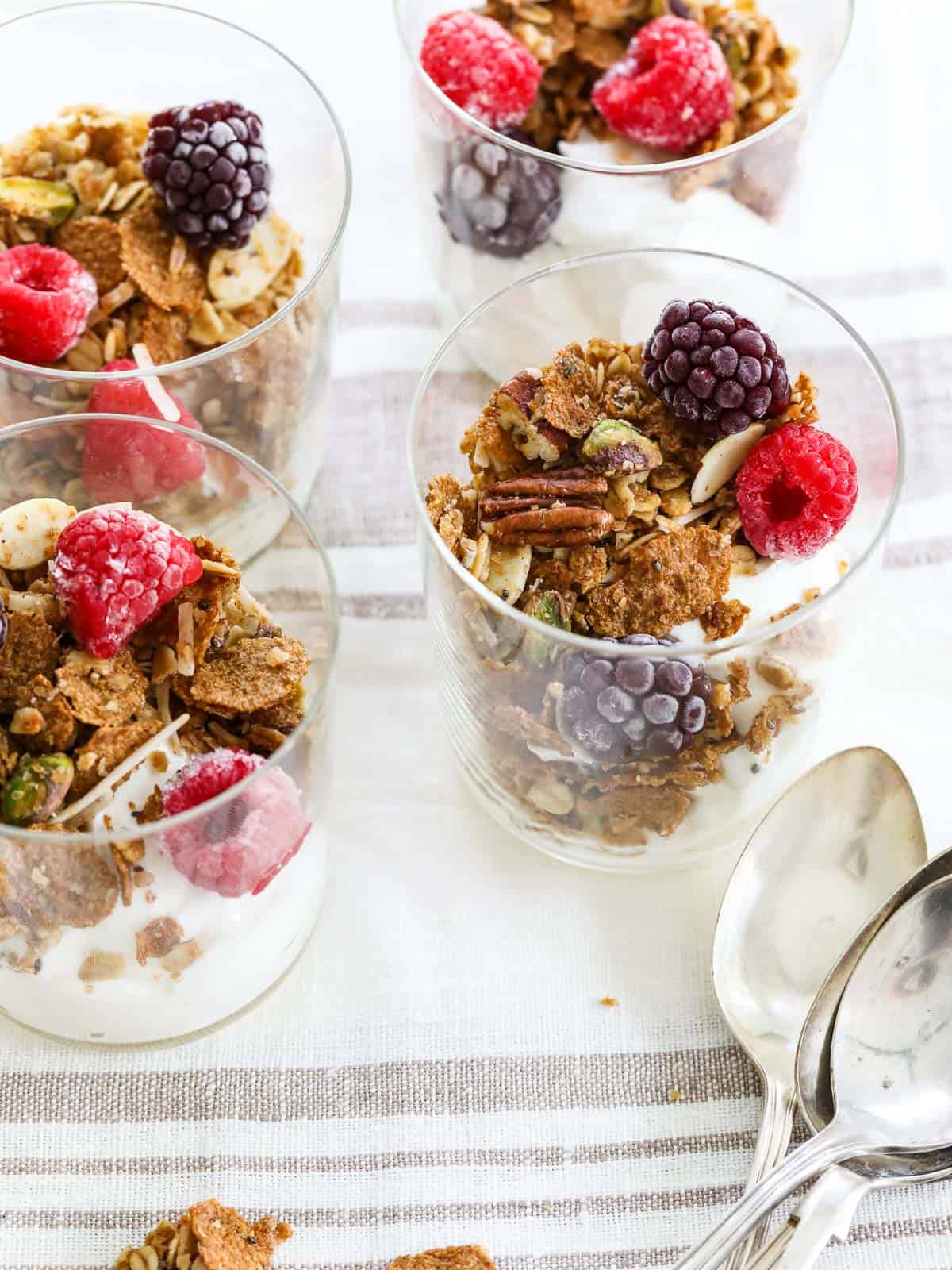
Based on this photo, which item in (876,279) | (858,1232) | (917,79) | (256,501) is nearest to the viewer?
(858,1232)

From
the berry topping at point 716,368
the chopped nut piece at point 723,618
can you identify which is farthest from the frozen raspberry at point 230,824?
the berry topping at point 716,368

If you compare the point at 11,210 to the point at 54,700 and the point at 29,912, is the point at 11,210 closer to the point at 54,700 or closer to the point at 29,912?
the point at 54,700

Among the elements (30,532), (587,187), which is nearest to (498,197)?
(587,187)

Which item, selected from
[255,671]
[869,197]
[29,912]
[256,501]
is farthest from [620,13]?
[29,912]

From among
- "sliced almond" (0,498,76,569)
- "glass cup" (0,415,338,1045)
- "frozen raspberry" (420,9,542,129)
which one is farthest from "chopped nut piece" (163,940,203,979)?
"frozen raspberry" (420,9,542,129)

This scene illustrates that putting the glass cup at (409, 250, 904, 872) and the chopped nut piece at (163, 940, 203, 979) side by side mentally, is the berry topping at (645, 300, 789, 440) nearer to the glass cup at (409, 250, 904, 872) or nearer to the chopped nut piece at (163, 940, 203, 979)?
the glass cup at (409, 250, 904, 872)

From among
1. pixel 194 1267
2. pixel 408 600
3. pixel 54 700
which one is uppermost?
pixel 54 700

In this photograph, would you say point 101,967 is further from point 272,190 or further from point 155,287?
point 272,190

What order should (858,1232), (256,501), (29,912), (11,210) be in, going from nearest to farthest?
(29,912) < (858,1232) < (256,501) < (11,210)
